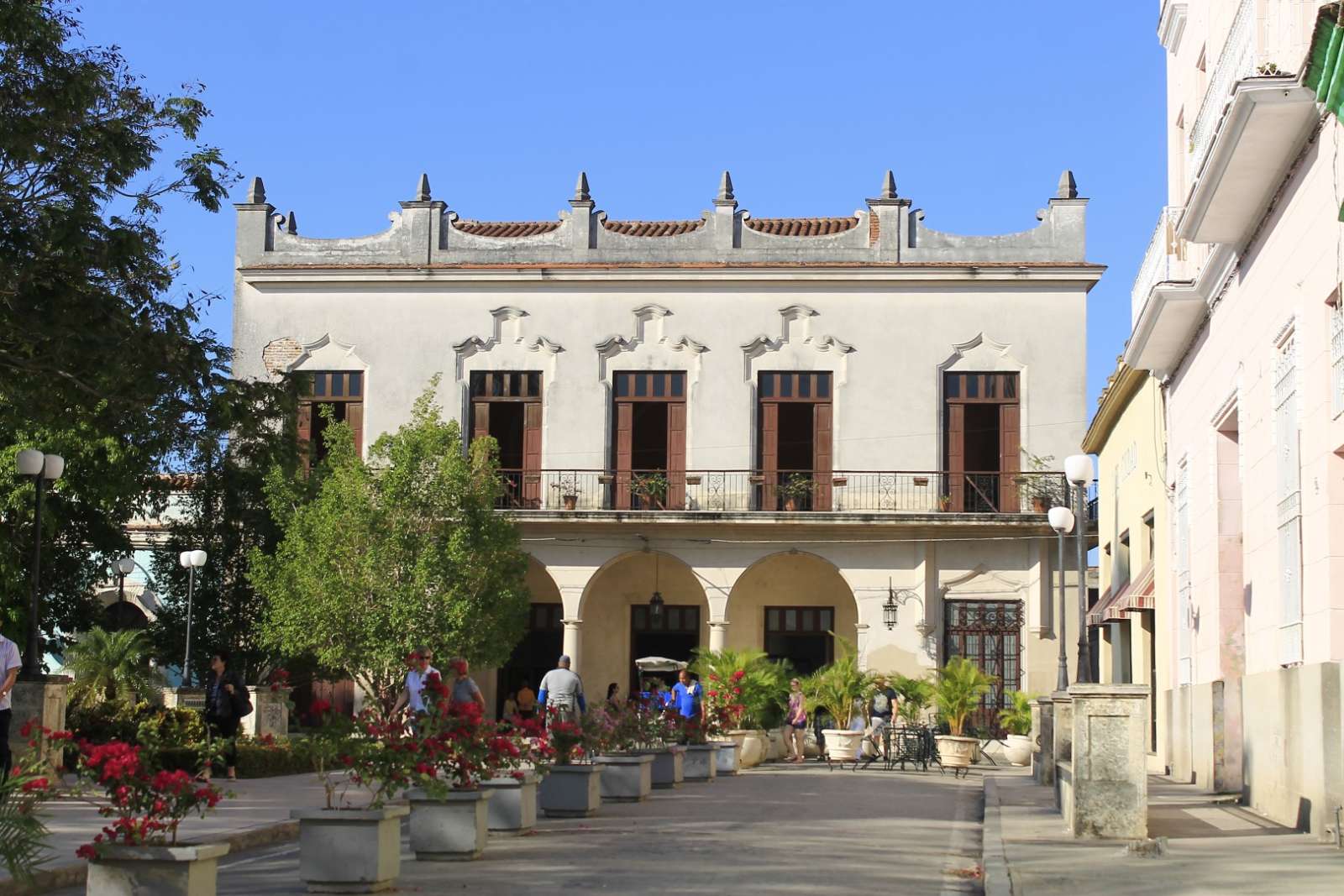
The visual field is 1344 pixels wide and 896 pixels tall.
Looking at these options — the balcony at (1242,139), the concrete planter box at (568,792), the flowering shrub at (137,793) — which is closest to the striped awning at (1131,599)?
the balcony at (1242,139)

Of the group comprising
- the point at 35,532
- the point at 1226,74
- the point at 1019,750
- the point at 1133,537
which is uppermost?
the point at 1226,74

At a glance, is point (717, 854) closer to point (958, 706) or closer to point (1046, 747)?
point (1046, 747)

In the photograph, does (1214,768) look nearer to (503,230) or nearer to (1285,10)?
(1285,10)

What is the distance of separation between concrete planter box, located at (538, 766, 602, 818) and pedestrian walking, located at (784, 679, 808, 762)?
46.3ft

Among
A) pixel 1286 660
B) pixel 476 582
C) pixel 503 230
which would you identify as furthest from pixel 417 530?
pixel 1286 660

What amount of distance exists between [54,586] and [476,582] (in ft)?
29.9

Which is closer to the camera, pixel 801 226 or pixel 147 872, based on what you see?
pixel 147 872

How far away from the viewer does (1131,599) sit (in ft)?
87.4

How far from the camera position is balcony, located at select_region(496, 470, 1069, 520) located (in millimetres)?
35969

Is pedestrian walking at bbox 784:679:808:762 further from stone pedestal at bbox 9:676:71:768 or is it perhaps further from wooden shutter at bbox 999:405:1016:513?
stone pedestal at bbox 9:676:71:768

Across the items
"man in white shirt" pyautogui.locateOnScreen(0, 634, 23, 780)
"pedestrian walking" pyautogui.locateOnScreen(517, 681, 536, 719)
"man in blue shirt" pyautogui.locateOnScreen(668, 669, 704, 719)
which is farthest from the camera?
"pedestrian walking" pyautogui.locateOnScreen(517, 681, 536, 719)

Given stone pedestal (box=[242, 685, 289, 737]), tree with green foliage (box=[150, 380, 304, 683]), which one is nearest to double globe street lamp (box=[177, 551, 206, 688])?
tree with green foliage (box=[150, 380, 304, 683])

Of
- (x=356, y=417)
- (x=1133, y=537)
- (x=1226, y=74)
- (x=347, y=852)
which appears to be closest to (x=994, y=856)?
(x=347, y=852)

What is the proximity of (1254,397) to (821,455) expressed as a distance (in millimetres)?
20583
